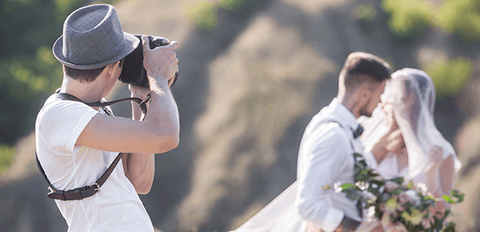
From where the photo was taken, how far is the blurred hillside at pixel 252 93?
6617 mm

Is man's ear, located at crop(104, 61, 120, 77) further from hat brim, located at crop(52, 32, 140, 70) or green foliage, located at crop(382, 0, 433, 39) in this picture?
green foliage, located at crop(382, 0, 433, 39)

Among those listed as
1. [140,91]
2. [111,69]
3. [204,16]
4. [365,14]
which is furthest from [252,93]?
[111,69]

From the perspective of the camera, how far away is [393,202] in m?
2.04

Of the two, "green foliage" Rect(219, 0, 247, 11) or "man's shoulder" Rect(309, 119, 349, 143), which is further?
"green foliage" Rect(219, 0, 247, 11)

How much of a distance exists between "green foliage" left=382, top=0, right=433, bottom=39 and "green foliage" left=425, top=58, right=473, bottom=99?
0.80 meters

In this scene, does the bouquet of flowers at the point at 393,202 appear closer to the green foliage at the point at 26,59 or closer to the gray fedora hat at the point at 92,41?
the gray fedora hat at the point at 92,41

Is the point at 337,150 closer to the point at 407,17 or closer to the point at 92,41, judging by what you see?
the point at 92,41

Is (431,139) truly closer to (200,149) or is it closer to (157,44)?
(157,44)

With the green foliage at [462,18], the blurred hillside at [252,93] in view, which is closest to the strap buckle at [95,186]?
the blurred hillside at [252,93]

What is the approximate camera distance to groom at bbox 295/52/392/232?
2010 mm

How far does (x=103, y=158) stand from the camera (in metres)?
1.27

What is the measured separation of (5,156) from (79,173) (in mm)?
6567

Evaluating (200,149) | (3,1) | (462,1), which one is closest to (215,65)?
(200,149)

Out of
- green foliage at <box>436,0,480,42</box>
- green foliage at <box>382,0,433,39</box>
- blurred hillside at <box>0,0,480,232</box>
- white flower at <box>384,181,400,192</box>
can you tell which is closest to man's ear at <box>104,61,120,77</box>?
white flower at <box>384,181,400,192</box>
